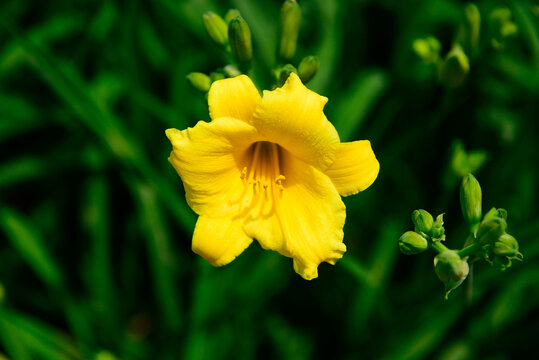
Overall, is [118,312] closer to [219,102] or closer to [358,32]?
[219,102]

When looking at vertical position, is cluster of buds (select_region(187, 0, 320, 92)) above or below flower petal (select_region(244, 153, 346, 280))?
above

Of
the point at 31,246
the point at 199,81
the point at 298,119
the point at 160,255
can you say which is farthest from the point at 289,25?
the point at 31,246

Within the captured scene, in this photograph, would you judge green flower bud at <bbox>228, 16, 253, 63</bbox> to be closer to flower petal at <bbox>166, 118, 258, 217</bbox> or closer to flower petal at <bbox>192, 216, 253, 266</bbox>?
flower petal at <bbox>166, 118, 258, 217</bbox>

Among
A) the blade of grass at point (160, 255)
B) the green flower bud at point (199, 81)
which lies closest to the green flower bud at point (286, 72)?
the green flower bud at point (199, 81)

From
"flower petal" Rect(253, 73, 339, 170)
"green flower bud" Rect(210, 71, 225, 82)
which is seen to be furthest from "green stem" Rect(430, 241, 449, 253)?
"green flower bud" Rect(210, 71, 225, 82)

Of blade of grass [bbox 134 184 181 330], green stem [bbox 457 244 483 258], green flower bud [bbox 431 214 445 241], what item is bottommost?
blade of grass [bbox 134 184 181 330]

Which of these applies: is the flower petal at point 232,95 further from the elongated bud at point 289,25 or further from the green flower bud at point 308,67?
the elongated bud at point 289,25
